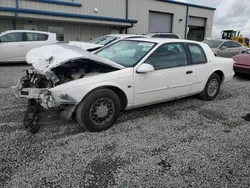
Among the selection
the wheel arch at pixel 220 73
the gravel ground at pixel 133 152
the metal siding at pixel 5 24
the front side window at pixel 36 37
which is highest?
the metal siding at pixel 5 24

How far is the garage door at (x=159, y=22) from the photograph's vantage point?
59.2 feet

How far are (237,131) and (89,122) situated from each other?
Answer: 8.12ft

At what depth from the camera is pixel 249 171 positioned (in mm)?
2312

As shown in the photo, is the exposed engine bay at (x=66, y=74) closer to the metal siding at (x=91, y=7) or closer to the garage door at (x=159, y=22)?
the metal siding at (x=91, y=7)

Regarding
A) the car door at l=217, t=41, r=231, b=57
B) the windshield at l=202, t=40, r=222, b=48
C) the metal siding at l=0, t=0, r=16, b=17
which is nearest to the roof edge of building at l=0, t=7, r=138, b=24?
the metal siding at l=0, t=0, r=16, b=17

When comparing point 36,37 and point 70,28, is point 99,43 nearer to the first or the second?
point 36,37

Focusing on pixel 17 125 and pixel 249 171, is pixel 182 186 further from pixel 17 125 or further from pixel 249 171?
pixel 17 125

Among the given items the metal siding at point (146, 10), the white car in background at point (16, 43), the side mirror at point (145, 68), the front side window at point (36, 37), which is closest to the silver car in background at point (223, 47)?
the metal siding at point (146, 10)

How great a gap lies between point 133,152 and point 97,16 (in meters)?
13.1

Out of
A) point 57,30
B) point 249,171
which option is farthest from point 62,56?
point 57,30

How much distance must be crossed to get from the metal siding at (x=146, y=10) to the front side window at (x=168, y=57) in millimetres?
13526

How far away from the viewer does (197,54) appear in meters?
4.34

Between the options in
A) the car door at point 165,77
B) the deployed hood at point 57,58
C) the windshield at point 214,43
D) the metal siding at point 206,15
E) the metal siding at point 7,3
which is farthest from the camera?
the metal siding at point 206,15

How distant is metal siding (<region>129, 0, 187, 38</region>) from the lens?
1652 centimetres
